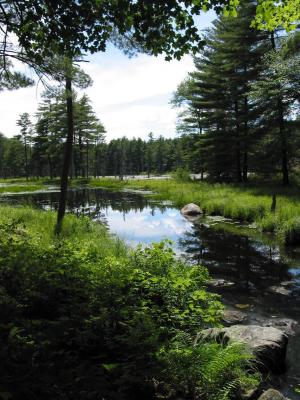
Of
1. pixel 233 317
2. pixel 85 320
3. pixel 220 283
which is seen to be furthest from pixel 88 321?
pixel 220 283

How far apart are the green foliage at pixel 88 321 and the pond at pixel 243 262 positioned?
160 cm

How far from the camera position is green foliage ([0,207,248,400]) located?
3510 millimetres

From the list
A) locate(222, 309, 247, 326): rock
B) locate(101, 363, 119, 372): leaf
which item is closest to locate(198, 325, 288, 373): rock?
locate(222, 309, 247, 326): rock

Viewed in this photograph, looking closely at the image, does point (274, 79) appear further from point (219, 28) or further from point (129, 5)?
point (129, 5)

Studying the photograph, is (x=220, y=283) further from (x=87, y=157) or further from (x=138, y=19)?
(x=87, y=157)

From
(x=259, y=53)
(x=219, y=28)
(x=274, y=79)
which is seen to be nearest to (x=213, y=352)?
(x=274, y=79)

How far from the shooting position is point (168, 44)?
20.0 feet

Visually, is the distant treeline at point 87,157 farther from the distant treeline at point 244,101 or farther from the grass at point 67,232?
the grass at point 67,232

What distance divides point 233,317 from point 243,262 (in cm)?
528

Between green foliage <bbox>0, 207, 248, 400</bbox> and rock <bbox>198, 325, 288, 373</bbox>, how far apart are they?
31 cm

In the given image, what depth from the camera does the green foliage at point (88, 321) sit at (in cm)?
351

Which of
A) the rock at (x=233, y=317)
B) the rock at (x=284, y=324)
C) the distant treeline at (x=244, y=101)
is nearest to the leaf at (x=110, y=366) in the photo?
the rock at (x=233, y=317)

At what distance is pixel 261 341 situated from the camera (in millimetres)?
6121

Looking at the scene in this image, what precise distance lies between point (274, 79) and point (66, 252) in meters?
20.4
